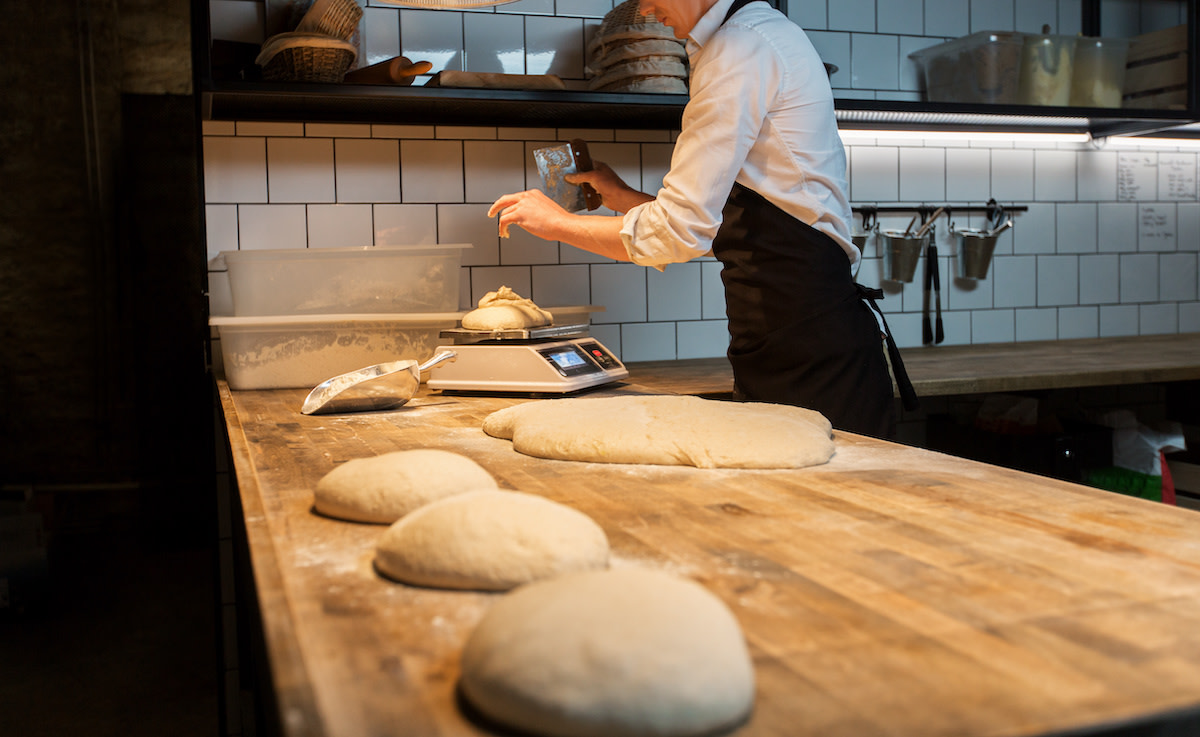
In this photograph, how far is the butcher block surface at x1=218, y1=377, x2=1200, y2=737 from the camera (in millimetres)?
488

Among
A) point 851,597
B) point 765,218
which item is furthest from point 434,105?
point 851,597

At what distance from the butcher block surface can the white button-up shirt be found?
672mm

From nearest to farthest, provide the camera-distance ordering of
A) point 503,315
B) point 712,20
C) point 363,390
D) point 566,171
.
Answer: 1. point 363,390
2. point 712,20
3. point 503,315
4. point 566,171

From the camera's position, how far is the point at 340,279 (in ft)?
6.67

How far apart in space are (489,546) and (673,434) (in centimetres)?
51

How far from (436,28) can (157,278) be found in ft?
6.58

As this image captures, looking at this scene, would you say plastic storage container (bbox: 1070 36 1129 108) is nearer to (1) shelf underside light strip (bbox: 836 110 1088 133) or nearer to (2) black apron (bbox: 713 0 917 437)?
(1) shelf underside light strip (bbox: 836 110 1088 133)

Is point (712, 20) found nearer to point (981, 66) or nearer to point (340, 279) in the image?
point (340, 279)

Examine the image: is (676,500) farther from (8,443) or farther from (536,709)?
(8,443)

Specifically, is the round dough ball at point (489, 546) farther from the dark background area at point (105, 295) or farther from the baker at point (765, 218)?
the dark background area at point (105, 295)

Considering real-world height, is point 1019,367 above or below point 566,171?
below

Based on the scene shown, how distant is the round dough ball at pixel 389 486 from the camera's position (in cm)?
87

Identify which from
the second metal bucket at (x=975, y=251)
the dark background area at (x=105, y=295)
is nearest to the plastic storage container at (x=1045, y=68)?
the second metal bucket at (x=975, y=251)

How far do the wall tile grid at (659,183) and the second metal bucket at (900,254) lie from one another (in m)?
0.04
